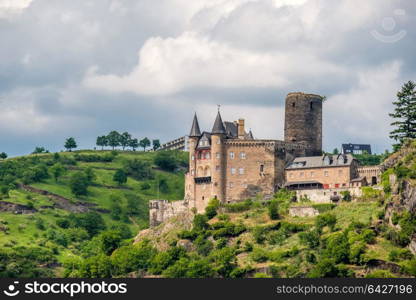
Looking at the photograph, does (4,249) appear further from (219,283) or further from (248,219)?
(219,283)

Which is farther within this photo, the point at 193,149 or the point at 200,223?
the point at 193,149

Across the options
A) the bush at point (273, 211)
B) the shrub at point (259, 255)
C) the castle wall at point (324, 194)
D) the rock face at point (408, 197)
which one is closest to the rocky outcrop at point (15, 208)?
the bush at point (273, 211)

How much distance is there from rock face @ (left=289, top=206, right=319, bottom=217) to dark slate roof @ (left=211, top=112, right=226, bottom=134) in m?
16.1

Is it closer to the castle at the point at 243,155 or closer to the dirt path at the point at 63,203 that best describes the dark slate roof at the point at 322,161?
the castle at the point at 243,155

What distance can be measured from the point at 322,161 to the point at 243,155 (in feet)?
35.3

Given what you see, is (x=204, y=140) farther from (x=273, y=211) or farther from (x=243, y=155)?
(x=273, y=211)

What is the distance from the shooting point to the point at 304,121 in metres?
147

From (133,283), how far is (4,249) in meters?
63.6

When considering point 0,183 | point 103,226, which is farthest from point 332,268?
point 0,183

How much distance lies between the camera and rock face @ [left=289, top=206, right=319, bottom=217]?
130 meters

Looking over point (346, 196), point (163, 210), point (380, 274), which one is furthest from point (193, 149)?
point (380, 274)

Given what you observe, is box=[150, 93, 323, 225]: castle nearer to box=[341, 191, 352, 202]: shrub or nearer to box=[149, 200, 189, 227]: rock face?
box=[149, 200, 189, 227]: rock face

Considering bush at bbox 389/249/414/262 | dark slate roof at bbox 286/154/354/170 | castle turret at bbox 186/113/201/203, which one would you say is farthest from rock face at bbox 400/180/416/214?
castle turret at bbox 186/113/201/203

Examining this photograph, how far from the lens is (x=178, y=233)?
13625cm
